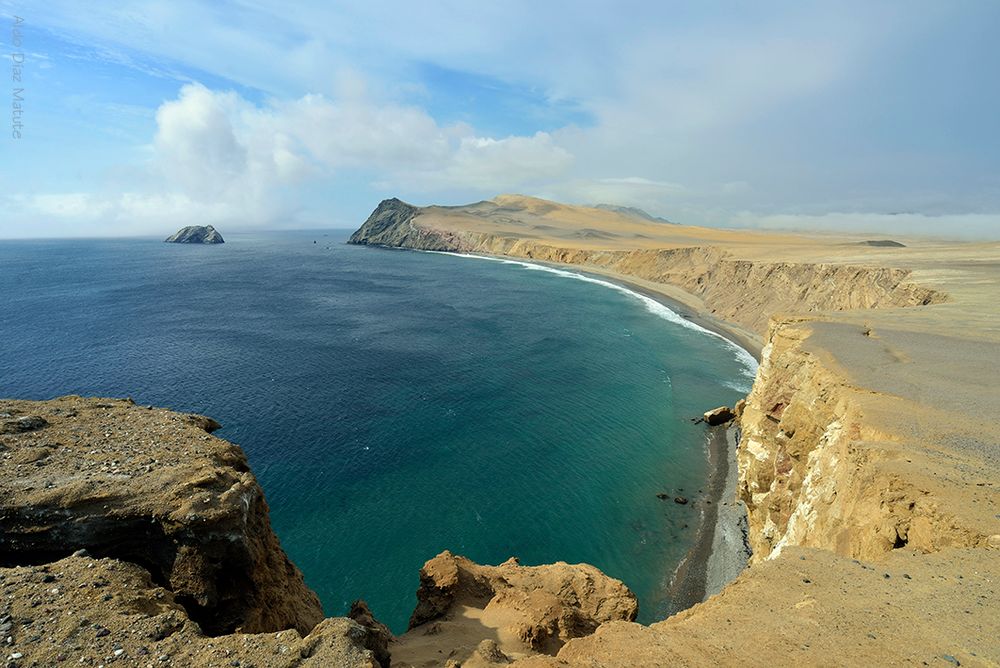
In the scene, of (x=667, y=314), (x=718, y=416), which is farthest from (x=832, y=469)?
(x=667, y=314)

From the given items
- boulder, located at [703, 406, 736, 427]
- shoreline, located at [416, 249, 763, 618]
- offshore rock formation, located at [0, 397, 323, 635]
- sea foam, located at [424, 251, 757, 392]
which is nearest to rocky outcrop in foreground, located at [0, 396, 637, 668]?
offshore rock formation, located at [0, 397, 323, 635]

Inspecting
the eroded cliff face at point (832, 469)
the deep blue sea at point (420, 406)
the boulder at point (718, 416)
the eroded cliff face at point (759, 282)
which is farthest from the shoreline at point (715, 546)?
the eroded cliff face at point (759, 282)

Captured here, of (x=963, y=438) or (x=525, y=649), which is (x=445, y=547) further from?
(x=963, y=438)

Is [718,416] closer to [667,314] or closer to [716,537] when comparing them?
[716,537]

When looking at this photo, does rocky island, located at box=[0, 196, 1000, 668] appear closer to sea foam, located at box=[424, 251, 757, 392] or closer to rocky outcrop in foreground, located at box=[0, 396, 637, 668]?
rocky outcrop in foreground, located at box=[0, 396, 637, 668]

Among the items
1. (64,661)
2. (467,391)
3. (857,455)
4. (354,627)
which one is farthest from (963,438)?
(467,391)

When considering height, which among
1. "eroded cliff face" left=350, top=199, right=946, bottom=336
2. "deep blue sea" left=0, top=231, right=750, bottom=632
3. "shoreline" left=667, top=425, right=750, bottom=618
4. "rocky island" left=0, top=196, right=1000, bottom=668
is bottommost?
"shoreline" left=667, top=425, right=750, bottom=618

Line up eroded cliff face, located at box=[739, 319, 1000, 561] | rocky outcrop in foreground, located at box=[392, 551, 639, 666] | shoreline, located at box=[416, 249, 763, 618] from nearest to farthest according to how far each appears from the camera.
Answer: eroded cliff face, located at box=[739, 319, 1000, 561] → rocky outcrop in foreground, located at box=[392, 551, 639, 666] → shoreline, located at box=[416, 249, 763, 618]

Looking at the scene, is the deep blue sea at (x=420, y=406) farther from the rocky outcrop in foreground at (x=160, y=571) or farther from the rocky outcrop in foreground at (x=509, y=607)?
the rocky outcrop in foreground at (x=160, y=571)
